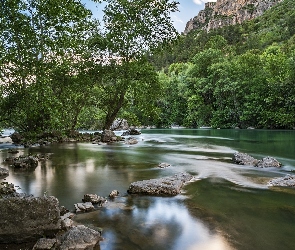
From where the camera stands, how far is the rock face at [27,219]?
4.92 meters

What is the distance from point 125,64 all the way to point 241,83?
34687 millimetres

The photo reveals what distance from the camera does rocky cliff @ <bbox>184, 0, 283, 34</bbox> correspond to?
143500 millimetres

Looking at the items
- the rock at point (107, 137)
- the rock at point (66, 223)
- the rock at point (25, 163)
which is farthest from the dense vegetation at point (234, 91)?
the rock at point (66, 223)

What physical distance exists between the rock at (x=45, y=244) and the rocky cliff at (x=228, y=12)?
15248 cm

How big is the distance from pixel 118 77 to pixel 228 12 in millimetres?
162764

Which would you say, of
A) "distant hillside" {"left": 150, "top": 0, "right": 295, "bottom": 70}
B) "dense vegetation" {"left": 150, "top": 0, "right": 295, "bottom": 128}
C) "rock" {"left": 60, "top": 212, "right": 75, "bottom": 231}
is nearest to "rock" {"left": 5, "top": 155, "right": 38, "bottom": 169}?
"rock" {"left": 60, "top": 212, "right": 75, "bottom": 231}

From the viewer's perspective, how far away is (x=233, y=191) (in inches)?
324

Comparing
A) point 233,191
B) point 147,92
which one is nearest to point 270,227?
point 233,191

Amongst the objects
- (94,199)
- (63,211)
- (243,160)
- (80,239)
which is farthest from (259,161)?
(80,239)

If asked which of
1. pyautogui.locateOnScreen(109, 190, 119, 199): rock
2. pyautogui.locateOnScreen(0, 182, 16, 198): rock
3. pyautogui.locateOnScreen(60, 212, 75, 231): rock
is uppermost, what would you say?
pyautogui.locateOnScreen(0, 182, 16, 198): rock

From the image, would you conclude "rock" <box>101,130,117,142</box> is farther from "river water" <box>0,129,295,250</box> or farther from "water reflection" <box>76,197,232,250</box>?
"water reflection" <box>76,197,232,250</box>

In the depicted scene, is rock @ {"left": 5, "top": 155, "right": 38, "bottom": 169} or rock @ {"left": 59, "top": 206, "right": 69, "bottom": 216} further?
rock @ {"left": 5, "top": 155, "right": 38, "bottom": 169}

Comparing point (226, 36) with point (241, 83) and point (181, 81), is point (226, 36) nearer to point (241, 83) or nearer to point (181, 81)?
point (181, 81)

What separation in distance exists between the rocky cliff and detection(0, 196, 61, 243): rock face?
15196 centimetres
